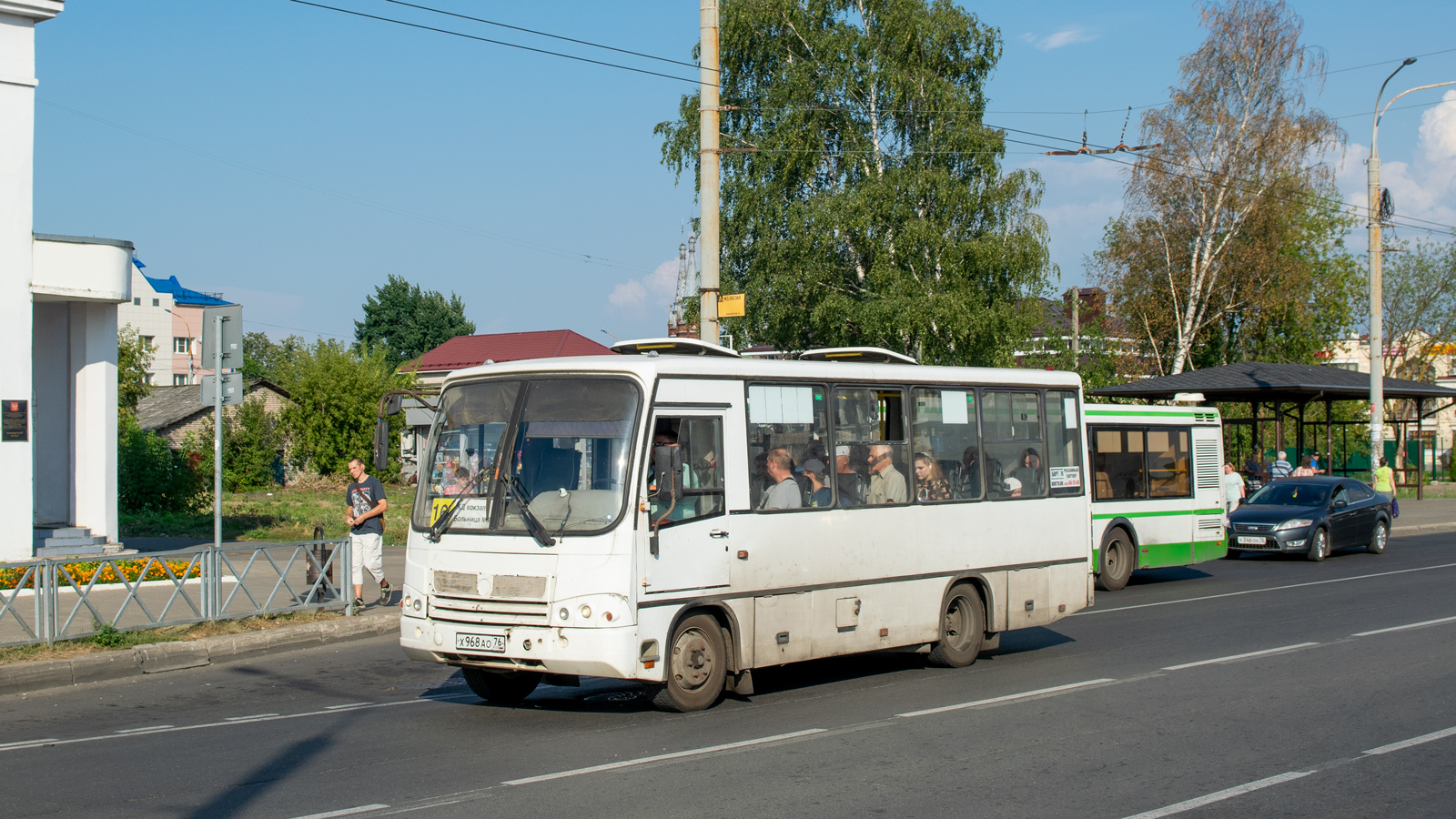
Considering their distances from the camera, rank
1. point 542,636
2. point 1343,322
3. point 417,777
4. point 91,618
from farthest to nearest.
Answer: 1. point 1343,322
2. point 91,618
3. point 542,636
4. point 417,777

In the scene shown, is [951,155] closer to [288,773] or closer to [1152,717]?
[1152,717]

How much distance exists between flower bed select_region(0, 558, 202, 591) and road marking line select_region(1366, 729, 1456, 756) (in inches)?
418

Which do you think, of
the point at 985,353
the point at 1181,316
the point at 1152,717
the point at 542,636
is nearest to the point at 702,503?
the point at 542,636

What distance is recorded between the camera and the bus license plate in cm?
875

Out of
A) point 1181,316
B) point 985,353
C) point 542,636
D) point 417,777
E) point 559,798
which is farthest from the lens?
point 1181,316

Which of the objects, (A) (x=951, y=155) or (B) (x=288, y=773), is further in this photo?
(A) (x=951, y=155)

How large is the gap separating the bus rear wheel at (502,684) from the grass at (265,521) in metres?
10.3

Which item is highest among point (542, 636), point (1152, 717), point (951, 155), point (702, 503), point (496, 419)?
point (951, 155)

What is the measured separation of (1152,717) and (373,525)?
9786 mm

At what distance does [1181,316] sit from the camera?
49.1 m

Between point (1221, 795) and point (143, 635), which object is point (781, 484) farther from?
point (143, 635)

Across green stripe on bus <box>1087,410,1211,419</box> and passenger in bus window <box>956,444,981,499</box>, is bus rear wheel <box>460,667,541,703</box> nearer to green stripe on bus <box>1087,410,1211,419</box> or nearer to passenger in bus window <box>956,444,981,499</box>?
passenger in bus window <box>956,444,981,499</box>

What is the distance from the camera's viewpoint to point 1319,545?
23.0 metres

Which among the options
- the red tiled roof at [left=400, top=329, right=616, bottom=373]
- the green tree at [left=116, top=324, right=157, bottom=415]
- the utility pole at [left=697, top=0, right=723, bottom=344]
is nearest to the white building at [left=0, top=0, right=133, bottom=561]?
the utility pole at [left=697, top=0, right=723, bottom=344]
